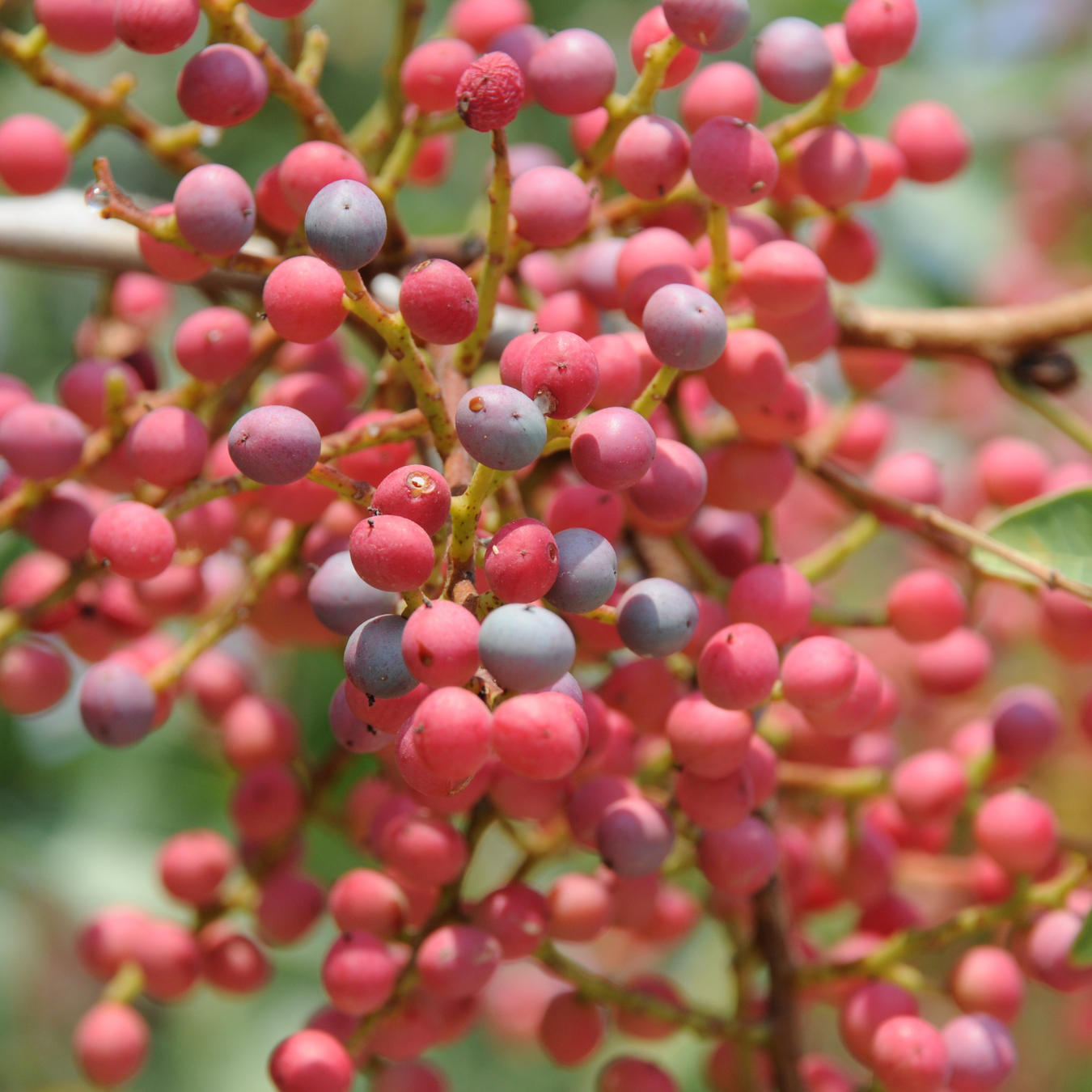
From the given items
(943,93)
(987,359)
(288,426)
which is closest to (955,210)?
(943,93)


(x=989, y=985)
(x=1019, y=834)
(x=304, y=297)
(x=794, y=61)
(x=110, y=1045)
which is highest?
(x=794, y=61)

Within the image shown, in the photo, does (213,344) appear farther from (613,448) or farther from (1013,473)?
(1013,473)

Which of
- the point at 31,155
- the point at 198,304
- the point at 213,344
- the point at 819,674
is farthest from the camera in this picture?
the point at 198,304

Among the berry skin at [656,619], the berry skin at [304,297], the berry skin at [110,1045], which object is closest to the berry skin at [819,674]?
the berry skin at [656,619]

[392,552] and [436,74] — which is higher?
[436,74]

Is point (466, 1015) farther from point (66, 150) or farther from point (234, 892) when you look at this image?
point (66, 150)

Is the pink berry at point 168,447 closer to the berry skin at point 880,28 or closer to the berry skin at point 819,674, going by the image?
the berry skin at point 819,674

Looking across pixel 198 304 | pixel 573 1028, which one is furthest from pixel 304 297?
pixel 198 304

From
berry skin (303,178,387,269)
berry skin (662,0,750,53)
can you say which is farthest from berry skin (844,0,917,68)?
berry skin (303,178,387,269)
